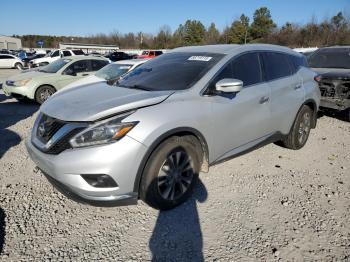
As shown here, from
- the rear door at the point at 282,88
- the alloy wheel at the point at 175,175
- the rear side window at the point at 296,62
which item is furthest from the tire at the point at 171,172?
the rear side window at the point at 296,62

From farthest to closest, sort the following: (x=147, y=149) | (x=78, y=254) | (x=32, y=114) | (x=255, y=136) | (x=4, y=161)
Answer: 1. (x=32, y=114)
2. (x=4, y=161)
3. (x=255, y=136)
4. (x=147, y=149)
5. (x=78, y=254)

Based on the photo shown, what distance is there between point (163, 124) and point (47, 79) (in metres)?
7.34

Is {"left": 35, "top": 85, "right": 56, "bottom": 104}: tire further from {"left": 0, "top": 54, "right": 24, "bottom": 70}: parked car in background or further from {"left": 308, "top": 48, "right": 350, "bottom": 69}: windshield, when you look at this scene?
{"left": 0, "top": 54, "right": 24, "bottom": 70}: parked car in background

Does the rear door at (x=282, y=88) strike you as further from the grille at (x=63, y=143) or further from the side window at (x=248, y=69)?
the grille at (x=63, y=143)

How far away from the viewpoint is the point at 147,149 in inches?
108

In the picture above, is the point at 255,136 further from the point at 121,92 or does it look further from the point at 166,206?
the point at 121,92

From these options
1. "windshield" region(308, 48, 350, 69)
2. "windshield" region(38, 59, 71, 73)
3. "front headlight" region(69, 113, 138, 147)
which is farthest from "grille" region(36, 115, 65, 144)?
"windshield" region(308, 48, 350, 69)

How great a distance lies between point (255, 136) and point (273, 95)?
25.9 inches

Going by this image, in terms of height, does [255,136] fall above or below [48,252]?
above

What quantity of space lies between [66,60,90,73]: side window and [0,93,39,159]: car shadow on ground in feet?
5.57

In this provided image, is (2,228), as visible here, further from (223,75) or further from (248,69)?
(248,69)

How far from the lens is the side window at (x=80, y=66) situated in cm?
961

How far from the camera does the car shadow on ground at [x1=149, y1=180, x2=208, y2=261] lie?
8.52 ft

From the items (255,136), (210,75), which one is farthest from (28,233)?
(255,136)
